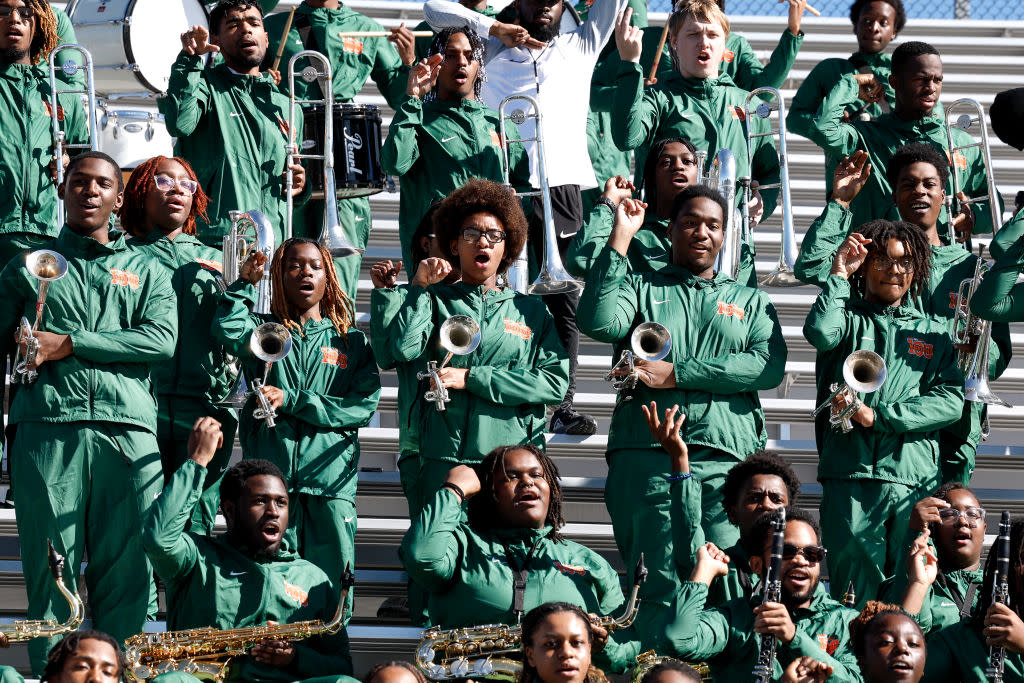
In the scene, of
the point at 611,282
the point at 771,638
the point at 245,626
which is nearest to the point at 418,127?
the point at 611,282

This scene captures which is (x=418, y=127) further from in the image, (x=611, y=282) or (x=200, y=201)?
(x=611, y=282)

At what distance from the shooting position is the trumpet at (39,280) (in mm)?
6324

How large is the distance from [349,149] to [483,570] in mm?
2587

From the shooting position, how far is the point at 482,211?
6898mm

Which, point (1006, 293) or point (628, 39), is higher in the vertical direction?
point (628, 39)

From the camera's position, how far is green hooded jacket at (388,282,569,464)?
6.57m

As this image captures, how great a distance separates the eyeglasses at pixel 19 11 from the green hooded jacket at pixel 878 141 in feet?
10.5

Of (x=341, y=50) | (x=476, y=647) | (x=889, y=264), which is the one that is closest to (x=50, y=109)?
(x=341, y=50)

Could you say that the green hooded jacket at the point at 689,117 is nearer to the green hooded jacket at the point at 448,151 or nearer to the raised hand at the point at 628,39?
the raised hand at the point at 628,39

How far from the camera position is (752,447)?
6605 millimetres

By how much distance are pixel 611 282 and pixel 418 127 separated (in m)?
1.49

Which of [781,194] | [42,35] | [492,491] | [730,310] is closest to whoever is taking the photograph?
[492,491]

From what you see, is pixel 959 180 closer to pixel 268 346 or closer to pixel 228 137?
pixel 228 137

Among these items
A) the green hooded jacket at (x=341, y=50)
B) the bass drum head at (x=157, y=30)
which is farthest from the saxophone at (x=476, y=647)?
the bass drum head at (x=157, y=30)
